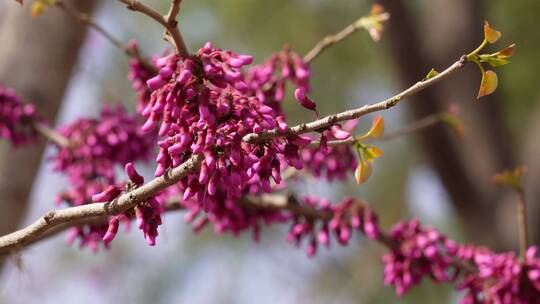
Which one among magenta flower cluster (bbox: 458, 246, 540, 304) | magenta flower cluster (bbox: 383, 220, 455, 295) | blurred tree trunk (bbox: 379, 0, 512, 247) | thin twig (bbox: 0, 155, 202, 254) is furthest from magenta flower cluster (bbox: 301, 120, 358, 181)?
blurred tree trunk (bbox: 379, 0, 512, 247)

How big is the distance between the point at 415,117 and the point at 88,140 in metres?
2.63

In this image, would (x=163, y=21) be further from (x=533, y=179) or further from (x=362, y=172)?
Result: (x=533, y=179)

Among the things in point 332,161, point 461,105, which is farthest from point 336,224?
point 461,105

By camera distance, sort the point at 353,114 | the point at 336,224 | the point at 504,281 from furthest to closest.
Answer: the point at 336,224 → the point at 504,281 → the point at 353,114

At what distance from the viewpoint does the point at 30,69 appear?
3.04 meters

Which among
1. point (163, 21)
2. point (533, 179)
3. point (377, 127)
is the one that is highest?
point (533, 179)

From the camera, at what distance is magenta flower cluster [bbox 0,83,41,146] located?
2.53m

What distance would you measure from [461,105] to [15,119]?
3.08 meters

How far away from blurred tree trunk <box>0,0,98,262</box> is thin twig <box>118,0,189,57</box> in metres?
1.66

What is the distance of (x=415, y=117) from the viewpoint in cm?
461

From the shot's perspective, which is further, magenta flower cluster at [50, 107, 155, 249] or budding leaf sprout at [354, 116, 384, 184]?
magenta flower cluster at [50, 107, 155, 249]

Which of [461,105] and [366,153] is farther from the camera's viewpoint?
[461,105]

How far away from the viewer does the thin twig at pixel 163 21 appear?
4.60 ft

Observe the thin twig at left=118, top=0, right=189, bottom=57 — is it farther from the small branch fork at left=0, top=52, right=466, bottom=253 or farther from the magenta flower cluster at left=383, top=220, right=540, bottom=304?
the magenta flower cluster at left=383, top=220, right=540, bottom=304
